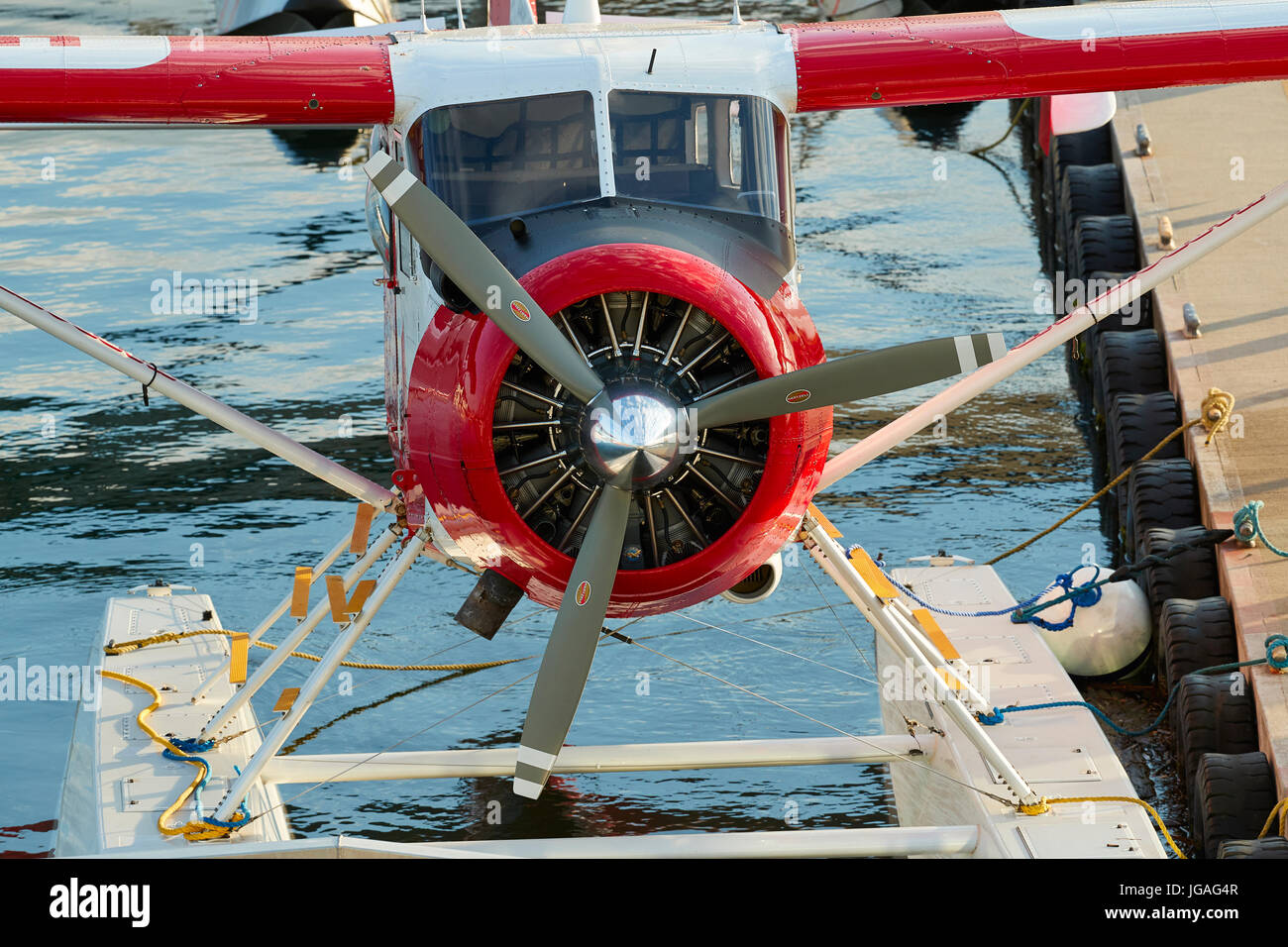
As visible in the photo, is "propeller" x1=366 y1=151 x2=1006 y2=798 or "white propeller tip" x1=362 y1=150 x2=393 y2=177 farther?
"white propeller tip" x1=362 y1=150 x2=393 y2=177

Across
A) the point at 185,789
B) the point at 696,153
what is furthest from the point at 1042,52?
the point at 185,789

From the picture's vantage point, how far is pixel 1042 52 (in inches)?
317

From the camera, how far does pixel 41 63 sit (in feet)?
24.6

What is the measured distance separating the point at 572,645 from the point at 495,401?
3.18ft

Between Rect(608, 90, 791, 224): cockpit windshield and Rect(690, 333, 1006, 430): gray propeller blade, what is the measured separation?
98cm

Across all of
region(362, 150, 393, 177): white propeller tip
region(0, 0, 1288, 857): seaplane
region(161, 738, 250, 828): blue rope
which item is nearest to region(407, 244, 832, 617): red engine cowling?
Answer: region(0, 0, 1288, 857): seaplane

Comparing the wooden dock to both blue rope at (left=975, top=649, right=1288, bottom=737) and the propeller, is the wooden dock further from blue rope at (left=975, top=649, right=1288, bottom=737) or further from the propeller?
the propeller

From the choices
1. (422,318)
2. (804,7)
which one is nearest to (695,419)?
(422,318)

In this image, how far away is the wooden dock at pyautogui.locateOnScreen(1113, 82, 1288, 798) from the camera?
30.4 feet

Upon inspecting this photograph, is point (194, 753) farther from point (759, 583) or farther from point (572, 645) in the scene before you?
point (759, 583)

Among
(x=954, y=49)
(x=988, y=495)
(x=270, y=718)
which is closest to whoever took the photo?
(x=954, y=49)

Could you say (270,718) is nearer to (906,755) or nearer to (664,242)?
(906,755)
